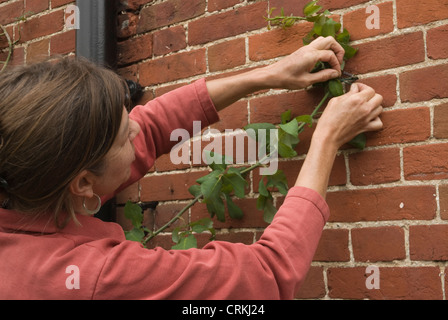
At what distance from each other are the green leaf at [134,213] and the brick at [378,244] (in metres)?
0.71

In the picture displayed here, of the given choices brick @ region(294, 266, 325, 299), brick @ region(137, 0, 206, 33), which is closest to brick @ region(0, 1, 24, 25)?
brick @ region(137, 0, 206, 33)

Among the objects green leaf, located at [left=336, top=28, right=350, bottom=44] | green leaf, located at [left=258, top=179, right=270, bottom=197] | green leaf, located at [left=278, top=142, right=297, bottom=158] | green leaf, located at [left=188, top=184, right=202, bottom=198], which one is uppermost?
green leaf, located at [left=336, top=28, right=350, bottom=44]

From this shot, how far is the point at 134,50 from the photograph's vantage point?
6.55ft

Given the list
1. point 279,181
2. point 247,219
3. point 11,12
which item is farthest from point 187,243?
point 11,12

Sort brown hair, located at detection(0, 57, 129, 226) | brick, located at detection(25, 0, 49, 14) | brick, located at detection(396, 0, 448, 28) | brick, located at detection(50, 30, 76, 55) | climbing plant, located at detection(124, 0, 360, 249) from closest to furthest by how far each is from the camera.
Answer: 1. brown hair, located at detection(0, 57, 129, 226)
2. brick, located at detection(396, 0, 448, 28)
3. climbing plant, located at detection(124, 0, 360, 249)
4. brick, located at detection(50, 30, 76, 55)
5. brick, located at detection(25, 0, 49, 14)

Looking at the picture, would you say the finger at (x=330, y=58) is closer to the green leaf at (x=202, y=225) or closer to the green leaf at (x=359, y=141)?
the green leaf at (x=359, y=141)

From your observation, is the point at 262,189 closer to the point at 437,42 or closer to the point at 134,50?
the point at 437,42

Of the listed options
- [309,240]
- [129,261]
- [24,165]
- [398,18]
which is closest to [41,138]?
[24,165]

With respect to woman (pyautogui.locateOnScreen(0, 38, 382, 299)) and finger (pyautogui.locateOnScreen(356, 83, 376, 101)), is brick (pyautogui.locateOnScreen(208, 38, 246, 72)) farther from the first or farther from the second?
woman (pyautogui.locateOnScreen(0, 38, 382, 299))

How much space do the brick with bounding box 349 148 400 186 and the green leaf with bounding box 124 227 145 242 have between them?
718 mm

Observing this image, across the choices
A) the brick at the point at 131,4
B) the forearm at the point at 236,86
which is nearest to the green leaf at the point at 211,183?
the forearm at the point at 236,86

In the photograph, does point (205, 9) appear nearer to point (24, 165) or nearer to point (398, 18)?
point (398, 18)

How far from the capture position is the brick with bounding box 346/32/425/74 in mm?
1428

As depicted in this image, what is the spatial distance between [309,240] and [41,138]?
62 centimetres
